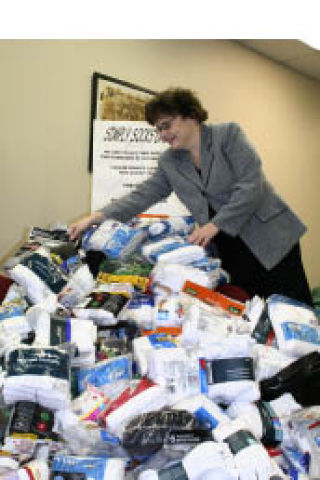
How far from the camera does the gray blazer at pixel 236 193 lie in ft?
5.39

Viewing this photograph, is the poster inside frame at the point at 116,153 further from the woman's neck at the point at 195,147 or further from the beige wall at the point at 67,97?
the woman's neck at the point at 195,147

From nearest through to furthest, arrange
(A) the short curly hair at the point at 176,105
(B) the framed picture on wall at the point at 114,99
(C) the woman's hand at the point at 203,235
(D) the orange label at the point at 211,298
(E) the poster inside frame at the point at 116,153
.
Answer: (D) the orange label at the point at 211,298 → (C) the woman's hand at the point at 203,235 → (A) the short curly hair at the point at 176,105 → (E) the poster inside frame at the point at 116,153 → (B) the framed picture on wall at the point at 114,99

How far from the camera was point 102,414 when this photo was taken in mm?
924

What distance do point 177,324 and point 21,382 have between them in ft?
1.50

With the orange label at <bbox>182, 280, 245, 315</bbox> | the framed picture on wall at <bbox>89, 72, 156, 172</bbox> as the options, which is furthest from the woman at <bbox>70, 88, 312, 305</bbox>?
the framed picture on wall at <bbox>89, 72, 156, 172</bbox>

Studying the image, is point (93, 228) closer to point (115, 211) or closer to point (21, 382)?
point (115, 211)

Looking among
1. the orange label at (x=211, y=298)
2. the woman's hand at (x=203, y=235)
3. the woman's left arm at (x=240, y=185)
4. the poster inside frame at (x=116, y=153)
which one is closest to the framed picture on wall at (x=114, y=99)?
the poster inside frame at (x=116, y=153)

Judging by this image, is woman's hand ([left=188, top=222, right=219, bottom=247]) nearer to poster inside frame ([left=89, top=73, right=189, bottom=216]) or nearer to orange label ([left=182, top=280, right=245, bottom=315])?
orange label ([left=182, top=280, right=245, bottom=315])

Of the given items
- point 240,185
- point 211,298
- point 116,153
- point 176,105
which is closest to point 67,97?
point 116,153

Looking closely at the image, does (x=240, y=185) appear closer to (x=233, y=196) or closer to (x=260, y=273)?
(x=233, y=196)

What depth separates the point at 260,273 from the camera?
68.9 inches

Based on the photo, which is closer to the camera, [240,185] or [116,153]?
[240,185]

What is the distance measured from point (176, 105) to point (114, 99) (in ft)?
4.44
